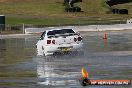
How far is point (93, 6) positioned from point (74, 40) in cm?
5251

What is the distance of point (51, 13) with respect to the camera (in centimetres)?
7762

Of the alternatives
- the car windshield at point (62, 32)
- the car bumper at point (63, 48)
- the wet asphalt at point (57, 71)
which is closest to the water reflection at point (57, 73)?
the wet asphalt at point (57, 71)

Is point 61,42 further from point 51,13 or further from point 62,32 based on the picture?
point 51,13

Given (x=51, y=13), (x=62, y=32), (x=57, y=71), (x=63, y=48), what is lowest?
(x=51, y=13)

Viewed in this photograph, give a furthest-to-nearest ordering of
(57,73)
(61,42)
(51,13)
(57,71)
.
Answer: (51,13), (61,42), (57,71), (57,73)

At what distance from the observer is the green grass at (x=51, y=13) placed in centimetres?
7131

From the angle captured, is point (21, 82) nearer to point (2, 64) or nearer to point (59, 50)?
point (2, 64)

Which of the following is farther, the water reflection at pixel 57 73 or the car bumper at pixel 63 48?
the car bumper at pixel 63 48

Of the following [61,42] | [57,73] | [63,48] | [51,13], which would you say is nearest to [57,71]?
[57,73]

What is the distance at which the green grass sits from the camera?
234 feet

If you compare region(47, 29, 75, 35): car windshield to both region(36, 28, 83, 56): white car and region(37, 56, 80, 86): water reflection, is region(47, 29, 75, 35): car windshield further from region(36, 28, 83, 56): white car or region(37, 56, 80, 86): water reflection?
region(37, 56, 80, 86): water reflection

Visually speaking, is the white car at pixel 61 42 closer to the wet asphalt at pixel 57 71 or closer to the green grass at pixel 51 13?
the wet asphalt at pixel 57 71

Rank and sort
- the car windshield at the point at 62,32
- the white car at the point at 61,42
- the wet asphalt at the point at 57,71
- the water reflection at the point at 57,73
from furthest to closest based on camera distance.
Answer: the car windshield at the point at 62,32 < the white car at the point at 61,42 < the water reflection at the point at 57,73 < the wet asphalt at the point at 57,71

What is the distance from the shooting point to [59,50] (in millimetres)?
30141
